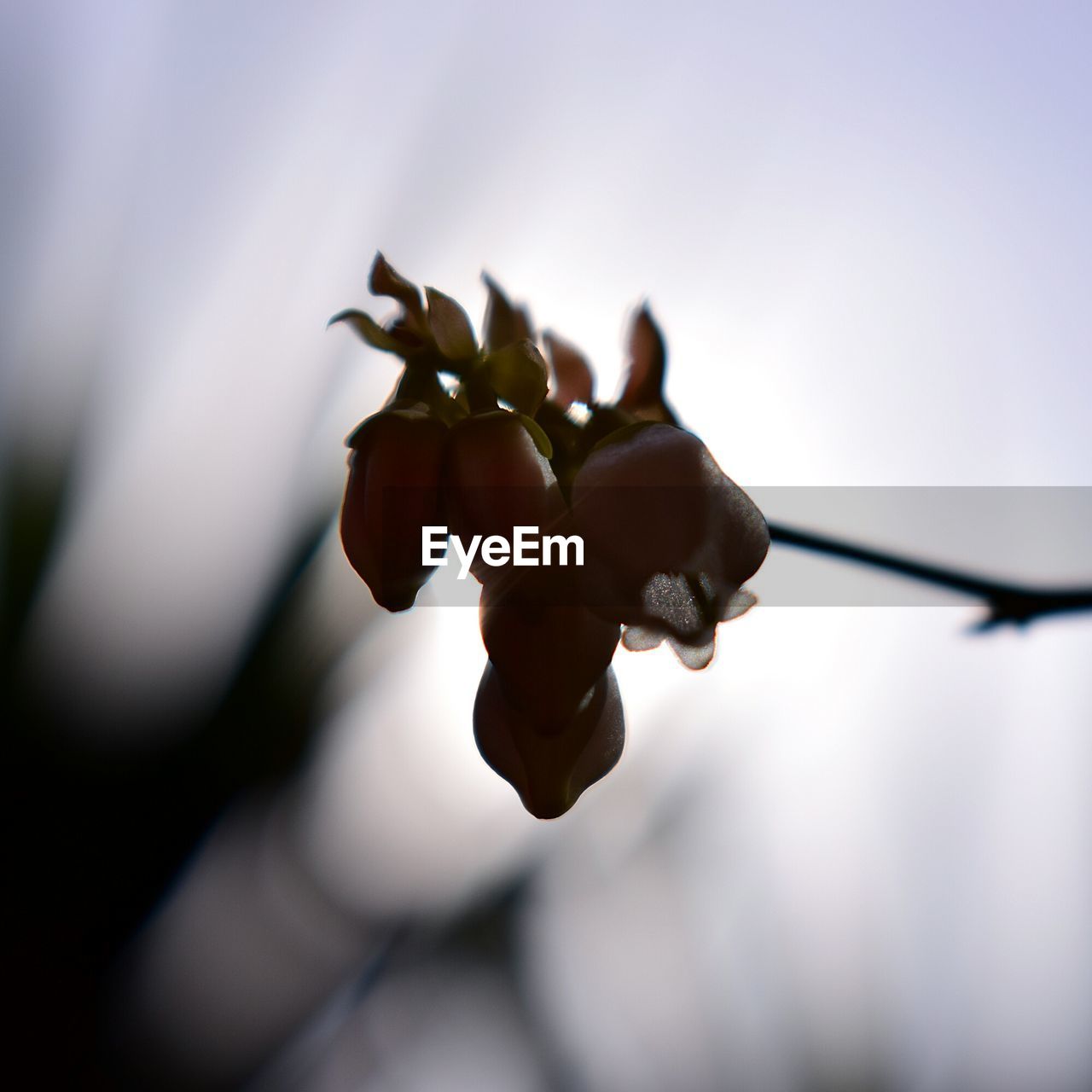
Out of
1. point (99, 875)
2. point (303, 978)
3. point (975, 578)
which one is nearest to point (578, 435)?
point (975, 578)

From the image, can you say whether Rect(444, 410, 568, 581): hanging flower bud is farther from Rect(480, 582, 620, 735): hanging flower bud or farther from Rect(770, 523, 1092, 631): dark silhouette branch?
Rect(770, 523, 1092, 631): dark silhouette branch

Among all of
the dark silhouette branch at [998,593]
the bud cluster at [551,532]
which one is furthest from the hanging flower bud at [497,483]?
the dark silhouette branch at [998,593]

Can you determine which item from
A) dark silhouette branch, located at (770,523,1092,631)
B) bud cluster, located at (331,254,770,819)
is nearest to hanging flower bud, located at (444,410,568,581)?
bud cluster, located at (331,254,770,819)

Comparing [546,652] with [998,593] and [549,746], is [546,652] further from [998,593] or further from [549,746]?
[998,593]

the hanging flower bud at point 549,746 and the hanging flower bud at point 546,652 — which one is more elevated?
the hanging flower bud at point 546,652

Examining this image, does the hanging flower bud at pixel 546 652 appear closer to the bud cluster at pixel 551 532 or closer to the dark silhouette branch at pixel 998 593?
the bud cluster at pixel 551 532
